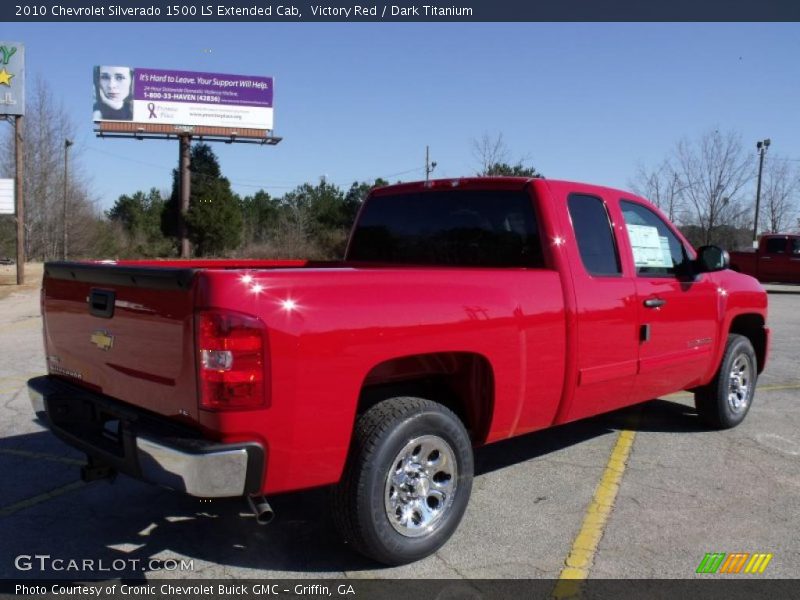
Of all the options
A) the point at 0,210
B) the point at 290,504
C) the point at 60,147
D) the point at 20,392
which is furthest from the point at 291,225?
the point at 290,504

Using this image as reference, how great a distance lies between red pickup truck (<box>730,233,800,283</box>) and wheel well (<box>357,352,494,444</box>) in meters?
21.9

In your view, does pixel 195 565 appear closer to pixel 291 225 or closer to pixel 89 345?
pixel 89 345

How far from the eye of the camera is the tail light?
2.72 metres

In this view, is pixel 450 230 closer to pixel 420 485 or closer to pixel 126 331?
pixel 420 485

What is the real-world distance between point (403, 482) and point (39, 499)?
238 cm

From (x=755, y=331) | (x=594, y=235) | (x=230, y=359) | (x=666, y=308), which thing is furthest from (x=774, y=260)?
(x=230, y=359)

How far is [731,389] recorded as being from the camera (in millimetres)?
5941

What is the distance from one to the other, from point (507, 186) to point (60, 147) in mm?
38263

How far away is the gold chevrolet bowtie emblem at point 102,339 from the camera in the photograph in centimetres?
333

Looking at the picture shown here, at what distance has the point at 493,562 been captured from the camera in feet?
11.4

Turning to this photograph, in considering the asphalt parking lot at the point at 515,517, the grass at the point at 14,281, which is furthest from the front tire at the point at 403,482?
the grass at the point at 14,281

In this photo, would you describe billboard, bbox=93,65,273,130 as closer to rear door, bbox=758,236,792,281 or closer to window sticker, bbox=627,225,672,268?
rear door, bbox=758,236,792,281

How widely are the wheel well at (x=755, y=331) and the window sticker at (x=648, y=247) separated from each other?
151 centimetres

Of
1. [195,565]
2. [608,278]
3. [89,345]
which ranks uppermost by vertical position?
[608,278]
